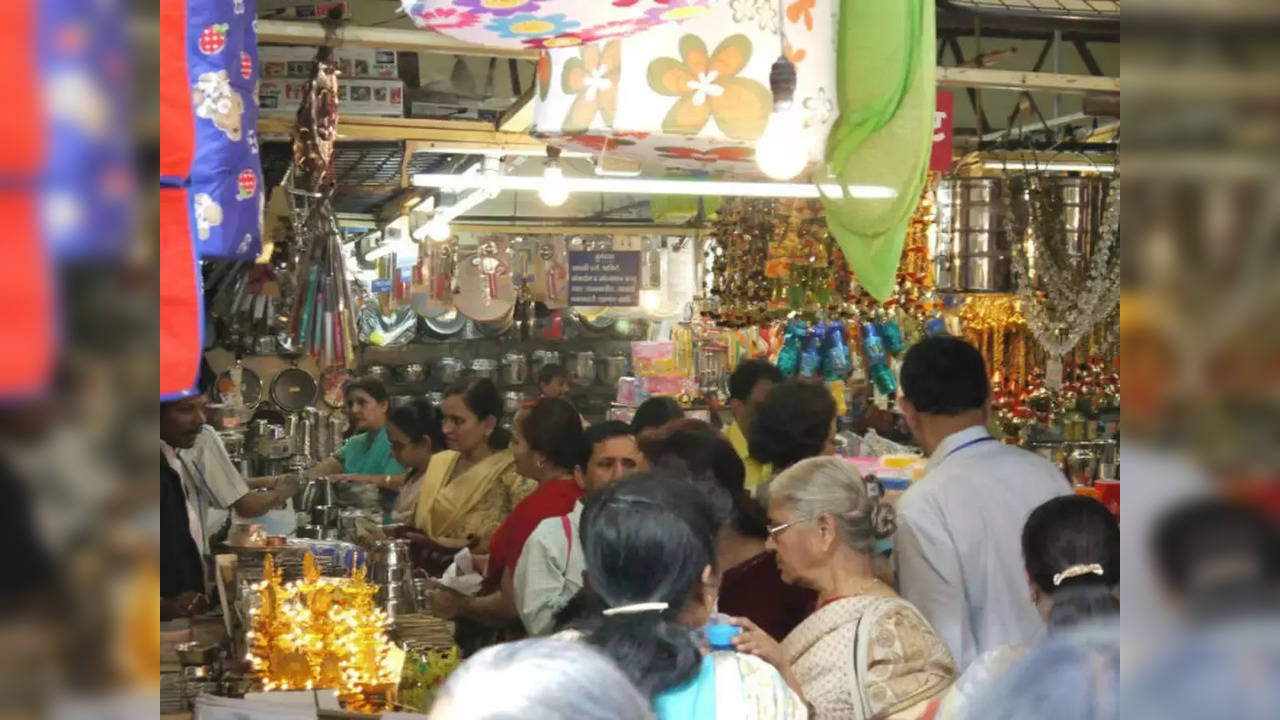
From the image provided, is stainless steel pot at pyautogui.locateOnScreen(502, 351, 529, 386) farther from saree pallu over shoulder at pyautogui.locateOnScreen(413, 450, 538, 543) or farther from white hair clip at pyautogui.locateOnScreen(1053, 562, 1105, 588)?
white hair clip at pyautogui.locateOnScreen(1053, 562, 1105, 588)

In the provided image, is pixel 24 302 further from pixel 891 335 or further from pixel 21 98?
pixel 891 335

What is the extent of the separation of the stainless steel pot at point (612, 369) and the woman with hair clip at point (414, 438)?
7.29m

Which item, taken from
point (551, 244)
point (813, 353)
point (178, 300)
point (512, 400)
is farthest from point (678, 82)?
point (512, 400)

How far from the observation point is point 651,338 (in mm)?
13008

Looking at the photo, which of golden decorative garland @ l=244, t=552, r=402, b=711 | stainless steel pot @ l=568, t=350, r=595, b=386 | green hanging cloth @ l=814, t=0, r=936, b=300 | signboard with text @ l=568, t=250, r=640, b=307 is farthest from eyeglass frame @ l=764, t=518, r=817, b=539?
stainless steel pot @ l=568, t=350, r=595, b=386

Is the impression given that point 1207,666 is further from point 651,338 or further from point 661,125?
point 651,338

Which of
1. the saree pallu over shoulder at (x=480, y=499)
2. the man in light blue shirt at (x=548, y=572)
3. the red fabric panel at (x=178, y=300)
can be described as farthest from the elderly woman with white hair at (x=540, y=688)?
the saree pallu over shoulder at (x=480, y=499)

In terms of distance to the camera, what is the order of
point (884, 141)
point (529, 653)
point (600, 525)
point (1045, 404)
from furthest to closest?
point (1045, 404)
point (884, 141)
point (600, 525)
point (529, 653)

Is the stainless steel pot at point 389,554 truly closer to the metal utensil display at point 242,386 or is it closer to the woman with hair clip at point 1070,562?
the woman with hair clip at point 1070,562

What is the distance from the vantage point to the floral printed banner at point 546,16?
172 cm

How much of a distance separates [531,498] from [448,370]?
9.52m

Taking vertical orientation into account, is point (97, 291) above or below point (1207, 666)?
above

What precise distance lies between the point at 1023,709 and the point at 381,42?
128 inches

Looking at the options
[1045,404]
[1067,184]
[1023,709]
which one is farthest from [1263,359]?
[1045,404]
